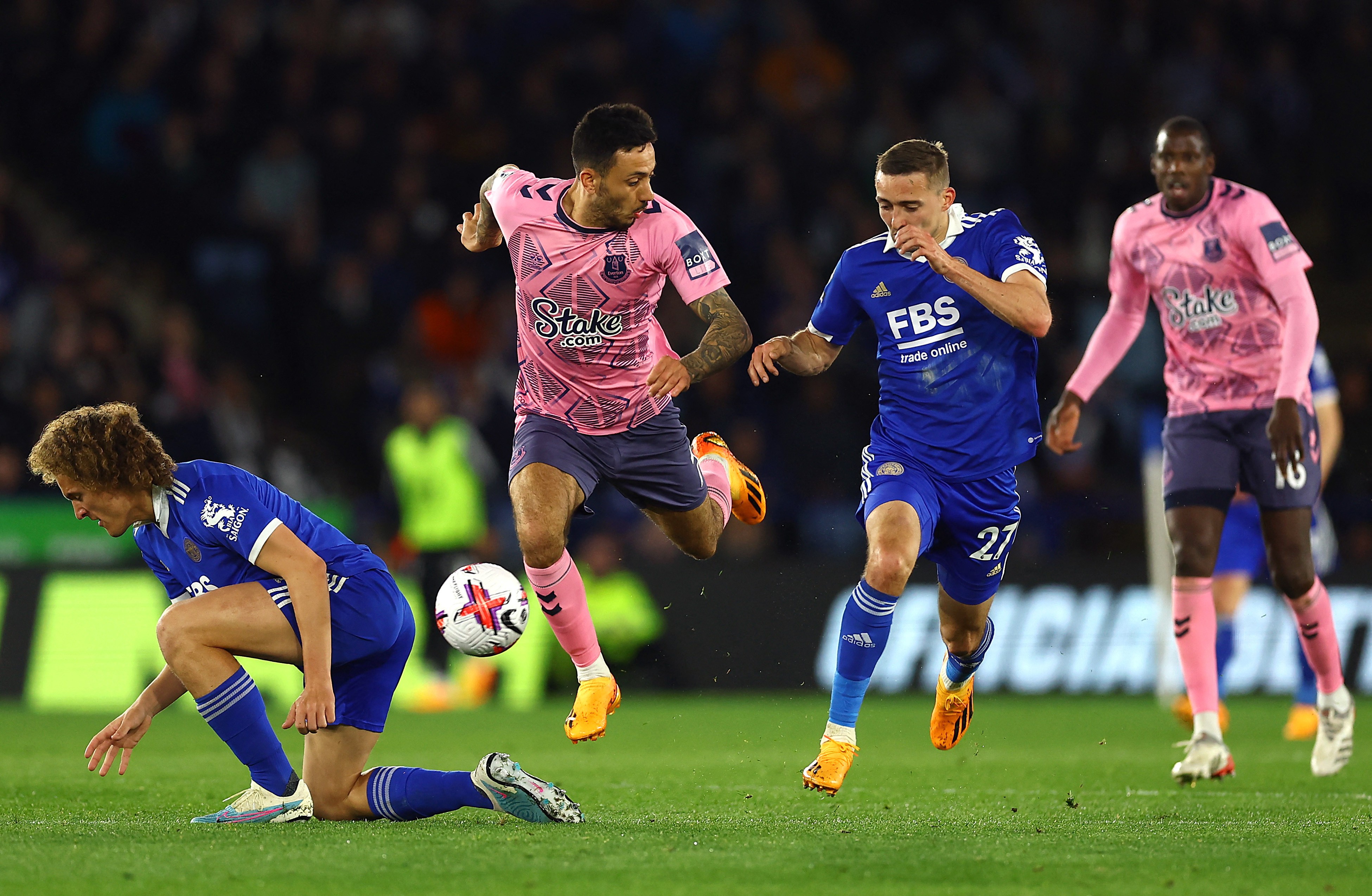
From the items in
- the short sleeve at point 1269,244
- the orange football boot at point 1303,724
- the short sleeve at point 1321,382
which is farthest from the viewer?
the orange football boot at point 1303,724

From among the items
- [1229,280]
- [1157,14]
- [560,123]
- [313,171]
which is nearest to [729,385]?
[560,123]

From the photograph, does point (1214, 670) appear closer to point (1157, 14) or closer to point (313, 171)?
point (313, 171)

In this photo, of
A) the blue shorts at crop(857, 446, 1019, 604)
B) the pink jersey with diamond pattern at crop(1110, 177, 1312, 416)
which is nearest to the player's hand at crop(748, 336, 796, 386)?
the blue shorts at crop(857, 446, 1019, 604)

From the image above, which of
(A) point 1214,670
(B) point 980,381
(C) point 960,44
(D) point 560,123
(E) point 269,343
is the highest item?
(C) point 960,44

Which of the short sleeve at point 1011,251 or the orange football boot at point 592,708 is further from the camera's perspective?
the orange football boot at point 592,708

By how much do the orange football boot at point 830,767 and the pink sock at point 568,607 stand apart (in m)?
1.31

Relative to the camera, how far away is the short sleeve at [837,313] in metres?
7.04


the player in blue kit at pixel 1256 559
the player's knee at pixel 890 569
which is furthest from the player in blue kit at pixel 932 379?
the player in blue kit at pixel 1256 559

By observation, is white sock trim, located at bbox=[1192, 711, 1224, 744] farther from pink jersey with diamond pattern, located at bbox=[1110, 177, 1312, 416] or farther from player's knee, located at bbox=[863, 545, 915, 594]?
player's knee, located at bbox=[863, 545, 915, 594]

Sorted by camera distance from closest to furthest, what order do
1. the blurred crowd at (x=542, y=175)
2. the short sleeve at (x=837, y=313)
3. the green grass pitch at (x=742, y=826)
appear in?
the green grass pitch at (x=742, y=826), the short sleeve at (x=837, y=313), the blurred crowd at (x=542, y=175)

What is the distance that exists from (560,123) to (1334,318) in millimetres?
8112

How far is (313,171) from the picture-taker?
623 inches

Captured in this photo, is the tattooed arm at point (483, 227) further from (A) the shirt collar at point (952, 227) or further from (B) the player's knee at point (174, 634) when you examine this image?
(B) the player's knee at point (174, 634)

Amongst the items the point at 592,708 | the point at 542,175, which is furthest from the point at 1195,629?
the point at 542,175
